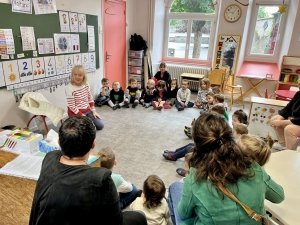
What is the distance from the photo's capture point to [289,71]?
4.79 metres

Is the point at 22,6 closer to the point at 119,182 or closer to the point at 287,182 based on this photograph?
the point at 119,182

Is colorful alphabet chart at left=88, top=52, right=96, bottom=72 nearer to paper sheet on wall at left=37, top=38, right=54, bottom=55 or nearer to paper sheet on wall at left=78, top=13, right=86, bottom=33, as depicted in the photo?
paper sheet on wall at left=78, top=13, right=86, bottom=33

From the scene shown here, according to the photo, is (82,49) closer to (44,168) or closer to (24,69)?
(24,69)

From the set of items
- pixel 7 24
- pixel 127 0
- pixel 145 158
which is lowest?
pixel 145 158

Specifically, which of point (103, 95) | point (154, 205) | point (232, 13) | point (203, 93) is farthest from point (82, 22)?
point (154, 205)

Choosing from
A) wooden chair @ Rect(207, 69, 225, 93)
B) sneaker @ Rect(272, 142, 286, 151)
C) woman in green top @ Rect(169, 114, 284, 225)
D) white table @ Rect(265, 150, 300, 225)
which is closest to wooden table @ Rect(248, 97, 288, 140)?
sneaker @ Rect(272, 142, 286, 151)

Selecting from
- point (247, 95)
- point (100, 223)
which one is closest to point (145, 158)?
point (100, 223)

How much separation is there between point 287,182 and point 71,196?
118 centimetres

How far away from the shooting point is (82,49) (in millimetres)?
4012

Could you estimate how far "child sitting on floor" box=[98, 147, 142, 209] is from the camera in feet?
5.81

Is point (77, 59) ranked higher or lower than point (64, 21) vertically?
lower

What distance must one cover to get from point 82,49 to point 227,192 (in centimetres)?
371

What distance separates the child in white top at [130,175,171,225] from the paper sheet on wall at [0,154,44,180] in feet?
2.29

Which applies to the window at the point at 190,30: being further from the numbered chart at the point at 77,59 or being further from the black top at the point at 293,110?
the black top at the point at 293,110
